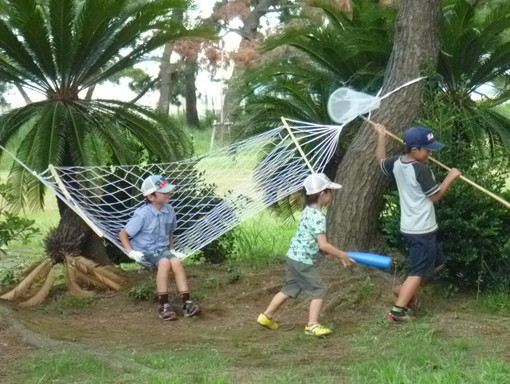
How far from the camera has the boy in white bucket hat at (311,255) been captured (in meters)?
6.29

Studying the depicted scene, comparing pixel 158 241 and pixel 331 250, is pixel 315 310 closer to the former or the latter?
pixel 331 250

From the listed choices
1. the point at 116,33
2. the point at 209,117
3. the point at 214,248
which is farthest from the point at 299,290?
the point at 209,117

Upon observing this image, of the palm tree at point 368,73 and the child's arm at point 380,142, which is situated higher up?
the palm tree at point 368,73

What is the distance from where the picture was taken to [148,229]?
7.16 m

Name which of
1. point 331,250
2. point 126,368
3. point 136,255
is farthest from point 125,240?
point 126,368

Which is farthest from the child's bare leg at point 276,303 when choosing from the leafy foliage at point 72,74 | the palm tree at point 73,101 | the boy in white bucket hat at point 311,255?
the leafy foliage at point 72,74

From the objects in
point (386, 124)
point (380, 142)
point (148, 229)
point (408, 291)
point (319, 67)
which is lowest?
point (408, 291)

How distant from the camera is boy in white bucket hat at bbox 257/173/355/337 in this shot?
6.29 m

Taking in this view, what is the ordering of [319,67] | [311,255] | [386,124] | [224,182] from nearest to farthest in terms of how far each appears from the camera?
1. [311,255]
2. [386,124]
3. [224,182]
4. [319,67]

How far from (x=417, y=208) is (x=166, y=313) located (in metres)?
2.06

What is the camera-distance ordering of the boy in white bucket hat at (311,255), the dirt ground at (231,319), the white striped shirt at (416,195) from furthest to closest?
the white striped shirt at (416,195) < the boy in white bucket hat at (311,255) < the dirt ground at (231,319)

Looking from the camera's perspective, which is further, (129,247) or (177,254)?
(177,254)

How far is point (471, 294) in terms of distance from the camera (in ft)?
24.2

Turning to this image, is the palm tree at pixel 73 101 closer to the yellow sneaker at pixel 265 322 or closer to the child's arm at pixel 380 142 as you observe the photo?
the yellow sneaker at pixel 265 322
